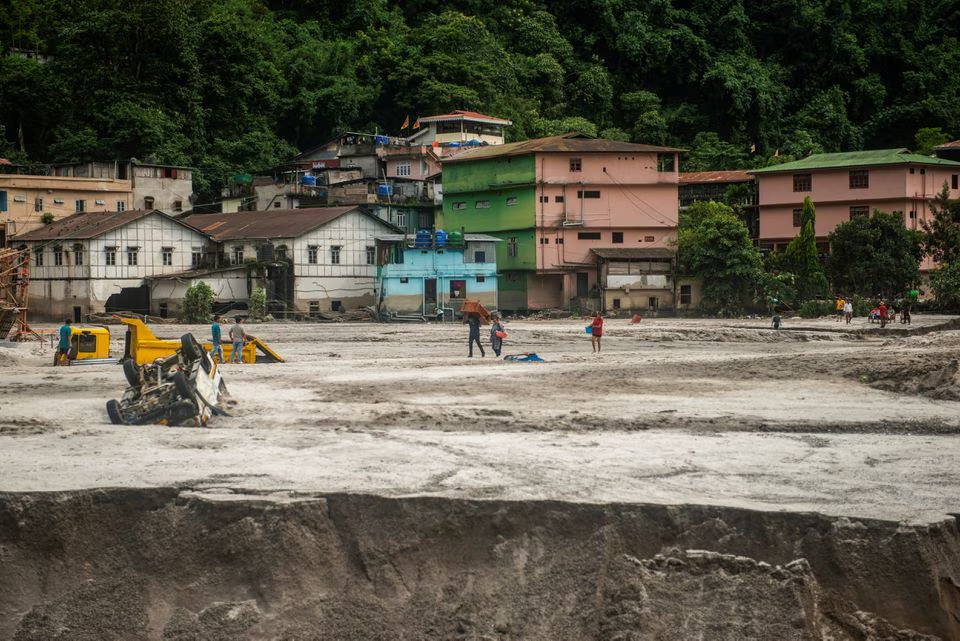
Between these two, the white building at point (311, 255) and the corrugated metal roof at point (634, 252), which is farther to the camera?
the corrugated metal roof at point (634, 252)

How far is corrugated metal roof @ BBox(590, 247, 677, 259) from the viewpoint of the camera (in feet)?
201

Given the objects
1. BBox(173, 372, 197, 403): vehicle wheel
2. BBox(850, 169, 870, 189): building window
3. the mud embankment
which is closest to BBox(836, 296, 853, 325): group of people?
BBox(850, 169, 870, 189): building window

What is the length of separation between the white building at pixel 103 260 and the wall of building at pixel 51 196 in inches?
61.6

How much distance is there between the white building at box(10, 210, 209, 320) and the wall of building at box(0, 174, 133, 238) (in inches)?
61.6

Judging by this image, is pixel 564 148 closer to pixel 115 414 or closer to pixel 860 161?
pixel 860 161

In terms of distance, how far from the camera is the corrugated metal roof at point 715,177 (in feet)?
238

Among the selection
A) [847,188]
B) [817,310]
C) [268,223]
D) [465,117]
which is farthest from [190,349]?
[465,117]

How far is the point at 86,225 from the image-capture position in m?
60.5

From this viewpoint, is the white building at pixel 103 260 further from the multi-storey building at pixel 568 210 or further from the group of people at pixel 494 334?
the group of people at pixel 494 334

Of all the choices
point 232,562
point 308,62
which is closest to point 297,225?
point 308,62

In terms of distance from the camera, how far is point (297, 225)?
6081 cm

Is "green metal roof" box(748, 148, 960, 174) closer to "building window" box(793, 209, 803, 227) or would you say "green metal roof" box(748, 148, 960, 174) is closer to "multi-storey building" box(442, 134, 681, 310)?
"building window" box(793, 209, 803, 227)

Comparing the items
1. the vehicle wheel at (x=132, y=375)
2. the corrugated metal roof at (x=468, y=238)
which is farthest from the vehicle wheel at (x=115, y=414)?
the corrugated metal roof at (x=468, y=238)

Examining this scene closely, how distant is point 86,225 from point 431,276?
1868cm
